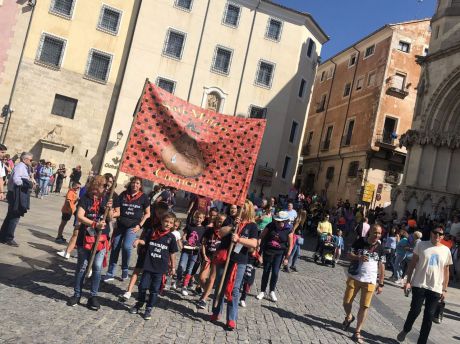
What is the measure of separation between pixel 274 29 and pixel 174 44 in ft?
22.9

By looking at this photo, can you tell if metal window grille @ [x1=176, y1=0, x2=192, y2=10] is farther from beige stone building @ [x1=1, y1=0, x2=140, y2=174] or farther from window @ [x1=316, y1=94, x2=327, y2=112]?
window @ [x1=316, y1=94, x2=327, y2=112]

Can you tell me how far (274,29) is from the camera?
103 feet

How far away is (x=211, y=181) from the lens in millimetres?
6934

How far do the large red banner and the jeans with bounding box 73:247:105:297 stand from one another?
1251mm

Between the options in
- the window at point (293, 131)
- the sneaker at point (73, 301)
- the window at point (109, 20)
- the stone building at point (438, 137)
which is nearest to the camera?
the sneaker at point (73, 301)

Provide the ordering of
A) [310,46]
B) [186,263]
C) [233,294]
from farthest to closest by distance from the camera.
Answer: [310,46] < [186,263] < [233,294]

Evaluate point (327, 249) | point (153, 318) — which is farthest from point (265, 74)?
point (153, 318)

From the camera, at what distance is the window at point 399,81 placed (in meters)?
34.1

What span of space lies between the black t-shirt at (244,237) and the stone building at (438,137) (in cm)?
1715

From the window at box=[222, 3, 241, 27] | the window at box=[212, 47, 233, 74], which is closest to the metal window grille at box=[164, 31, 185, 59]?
the window at box=[212, 47, 233, 74]


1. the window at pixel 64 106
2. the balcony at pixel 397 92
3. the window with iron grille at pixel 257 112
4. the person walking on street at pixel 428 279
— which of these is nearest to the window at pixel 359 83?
the balcony at pixel 397 92

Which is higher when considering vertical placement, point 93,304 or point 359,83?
point 359,83

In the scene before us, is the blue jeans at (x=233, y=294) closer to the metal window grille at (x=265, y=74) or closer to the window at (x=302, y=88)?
the metal window grille at (x=265, y=74)

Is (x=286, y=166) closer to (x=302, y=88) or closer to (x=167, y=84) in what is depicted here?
(x=302, y=88)
